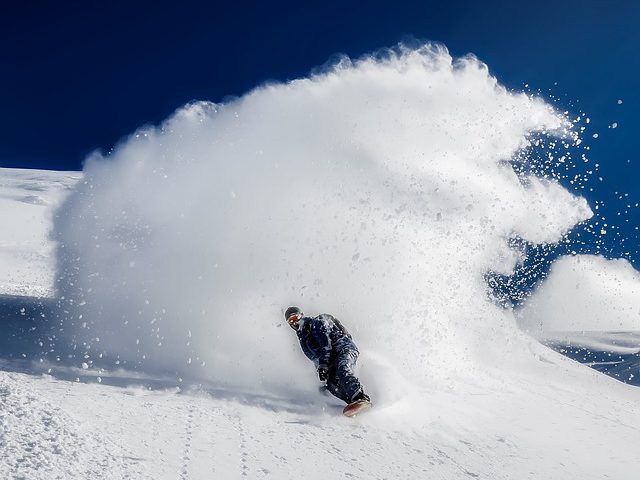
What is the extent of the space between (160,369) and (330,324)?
220 centimetres

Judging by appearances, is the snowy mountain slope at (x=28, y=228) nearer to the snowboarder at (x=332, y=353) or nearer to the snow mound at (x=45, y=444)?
the snowboarder at (x=332, y=353)

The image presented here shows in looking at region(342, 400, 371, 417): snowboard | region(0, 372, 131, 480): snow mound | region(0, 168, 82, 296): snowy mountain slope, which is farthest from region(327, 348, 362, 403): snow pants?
region(0, 168, 82, 296): snowy mountain slope

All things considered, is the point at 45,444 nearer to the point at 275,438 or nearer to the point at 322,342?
the point at 275,438

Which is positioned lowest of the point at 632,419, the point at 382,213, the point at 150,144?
the point at 632,419

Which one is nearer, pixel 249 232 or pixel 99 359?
pixel 99 359

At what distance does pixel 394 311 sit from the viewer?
9.03m

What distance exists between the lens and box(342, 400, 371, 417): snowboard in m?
5.21

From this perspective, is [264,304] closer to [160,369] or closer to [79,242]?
[160,369]

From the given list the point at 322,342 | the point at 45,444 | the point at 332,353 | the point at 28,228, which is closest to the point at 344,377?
the point at 332,353

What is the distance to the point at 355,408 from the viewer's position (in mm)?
5219

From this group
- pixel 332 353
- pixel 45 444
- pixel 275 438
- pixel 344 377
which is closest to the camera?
pixel 45 444

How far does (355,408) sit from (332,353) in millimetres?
795

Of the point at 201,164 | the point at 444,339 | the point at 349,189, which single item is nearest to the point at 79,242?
the point at 201,164

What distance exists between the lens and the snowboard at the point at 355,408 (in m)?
5.21
